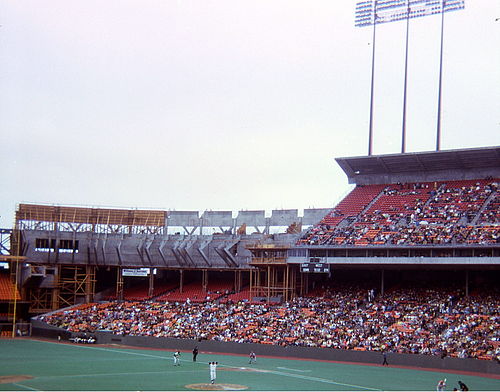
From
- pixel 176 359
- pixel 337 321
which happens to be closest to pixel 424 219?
pixel 337 321

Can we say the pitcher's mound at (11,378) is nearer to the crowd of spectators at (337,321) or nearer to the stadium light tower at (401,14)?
the crowd of spectators at (337,321)

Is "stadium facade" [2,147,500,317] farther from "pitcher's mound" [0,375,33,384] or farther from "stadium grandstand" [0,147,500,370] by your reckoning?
"pitcher's mound" [0,375,33,384]

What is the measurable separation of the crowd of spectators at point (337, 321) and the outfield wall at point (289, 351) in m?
0.79

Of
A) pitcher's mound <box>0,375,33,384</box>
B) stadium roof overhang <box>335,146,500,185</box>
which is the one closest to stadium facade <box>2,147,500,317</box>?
stadium roof overhang <box>335,146,500,185</box>

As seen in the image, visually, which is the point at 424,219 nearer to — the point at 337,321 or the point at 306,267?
the point at 306,267

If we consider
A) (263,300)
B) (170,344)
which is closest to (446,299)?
(263,300)

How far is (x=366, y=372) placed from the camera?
44.5m

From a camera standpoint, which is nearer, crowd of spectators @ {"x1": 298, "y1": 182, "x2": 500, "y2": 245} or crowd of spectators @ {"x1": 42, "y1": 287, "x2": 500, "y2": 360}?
crowd of spectators @ {"x1": 42, "y1": 287, "x2": 500, "y2": 360}

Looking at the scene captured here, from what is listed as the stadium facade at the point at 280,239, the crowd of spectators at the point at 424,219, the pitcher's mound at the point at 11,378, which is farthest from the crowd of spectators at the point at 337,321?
the pitcher's mound at the point at 11,378

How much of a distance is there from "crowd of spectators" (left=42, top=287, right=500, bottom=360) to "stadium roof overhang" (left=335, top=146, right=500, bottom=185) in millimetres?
15690

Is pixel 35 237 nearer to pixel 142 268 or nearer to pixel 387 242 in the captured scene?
pixel 142 268

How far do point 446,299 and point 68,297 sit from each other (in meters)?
43.3

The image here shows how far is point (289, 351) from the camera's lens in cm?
5475

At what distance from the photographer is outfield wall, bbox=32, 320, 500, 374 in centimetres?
4603
